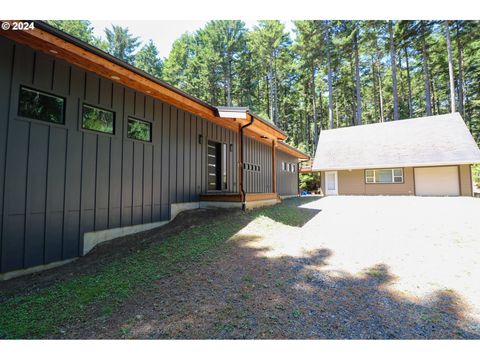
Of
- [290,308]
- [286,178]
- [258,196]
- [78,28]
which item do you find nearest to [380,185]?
[286,178]

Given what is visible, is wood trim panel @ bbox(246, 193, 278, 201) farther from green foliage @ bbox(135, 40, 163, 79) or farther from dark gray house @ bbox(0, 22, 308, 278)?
green foliage @ bbox(135, 40, 163, 79)

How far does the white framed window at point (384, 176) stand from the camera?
567 inches

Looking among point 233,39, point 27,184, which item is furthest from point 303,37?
point 27,184

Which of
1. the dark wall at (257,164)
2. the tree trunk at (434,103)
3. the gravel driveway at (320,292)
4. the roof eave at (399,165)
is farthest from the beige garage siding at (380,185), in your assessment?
the tree trunk at (434,103)

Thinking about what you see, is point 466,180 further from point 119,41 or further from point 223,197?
point 119,41

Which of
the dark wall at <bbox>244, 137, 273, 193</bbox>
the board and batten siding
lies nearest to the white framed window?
the dark wall at <bbox>244, 137, 273, 193</bbox>

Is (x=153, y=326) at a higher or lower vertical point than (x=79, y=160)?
lower

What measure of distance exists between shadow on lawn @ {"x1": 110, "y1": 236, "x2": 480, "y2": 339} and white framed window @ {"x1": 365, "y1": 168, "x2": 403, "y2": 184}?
1355 cm

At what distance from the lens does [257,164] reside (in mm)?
10797

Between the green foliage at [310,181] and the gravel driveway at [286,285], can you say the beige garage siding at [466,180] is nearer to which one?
the green foliage at [310,181]

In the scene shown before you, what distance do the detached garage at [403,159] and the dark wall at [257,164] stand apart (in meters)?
6.04

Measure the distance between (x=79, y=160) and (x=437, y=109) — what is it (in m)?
→ 38.7

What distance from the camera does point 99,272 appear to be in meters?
3.49
